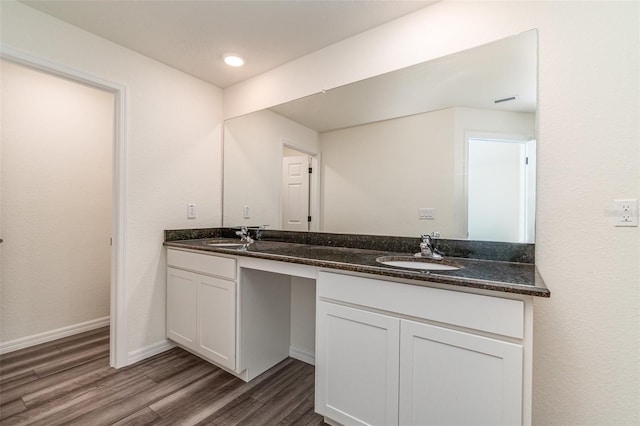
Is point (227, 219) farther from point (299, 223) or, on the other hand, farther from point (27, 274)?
point (27, 274)

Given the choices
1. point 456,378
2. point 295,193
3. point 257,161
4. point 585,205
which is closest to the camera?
point 456,378

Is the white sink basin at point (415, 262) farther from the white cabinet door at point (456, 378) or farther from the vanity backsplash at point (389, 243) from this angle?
the white cabinet door at point (456, 378)

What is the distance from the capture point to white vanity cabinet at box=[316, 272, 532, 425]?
1.00m

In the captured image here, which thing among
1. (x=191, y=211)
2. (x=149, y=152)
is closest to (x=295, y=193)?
(x=191, y=211)

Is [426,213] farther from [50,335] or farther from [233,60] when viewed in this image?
[50,335]

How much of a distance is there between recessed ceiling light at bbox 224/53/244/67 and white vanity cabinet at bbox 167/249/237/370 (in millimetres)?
1531

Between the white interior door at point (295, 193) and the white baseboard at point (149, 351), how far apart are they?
1.37 m

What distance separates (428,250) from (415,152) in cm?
63

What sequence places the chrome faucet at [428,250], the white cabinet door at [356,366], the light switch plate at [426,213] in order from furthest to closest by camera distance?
the light switch plate at [426,213], the chrome faucet at [428,250], the white cabinet door at [356,366]

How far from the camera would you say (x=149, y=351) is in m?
2.20

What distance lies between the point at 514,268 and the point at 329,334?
0.94 m

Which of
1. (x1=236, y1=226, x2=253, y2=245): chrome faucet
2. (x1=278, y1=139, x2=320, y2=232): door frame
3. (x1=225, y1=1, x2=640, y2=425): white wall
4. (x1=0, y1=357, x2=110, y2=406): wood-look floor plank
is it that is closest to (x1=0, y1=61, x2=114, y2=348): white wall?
(x1=0, y1=357, x2=110, y2=406): wood-look floor plank

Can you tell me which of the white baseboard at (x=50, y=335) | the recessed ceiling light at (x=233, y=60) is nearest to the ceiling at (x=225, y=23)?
the recessed ceiling light at (x=233, y=60)

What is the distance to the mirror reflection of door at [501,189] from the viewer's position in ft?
4.56
